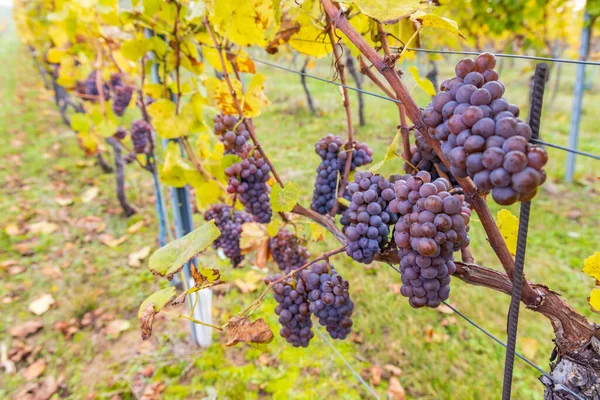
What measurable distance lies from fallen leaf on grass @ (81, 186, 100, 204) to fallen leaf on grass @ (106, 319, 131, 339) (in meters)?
1.86

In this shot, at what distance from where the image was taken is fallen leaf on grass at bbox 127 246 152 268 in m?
2.98

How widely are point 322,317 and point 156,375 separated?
1478mm

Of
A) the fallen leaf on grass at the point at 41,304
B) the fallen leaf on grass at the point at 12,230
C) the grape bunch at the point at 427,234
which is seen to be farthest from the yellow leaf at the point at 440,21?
the fallen leaf on grass at the point at 12,230

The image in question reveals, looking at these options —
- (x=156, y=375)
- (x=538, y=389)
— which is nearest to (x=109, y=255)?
(x=156, y=375)

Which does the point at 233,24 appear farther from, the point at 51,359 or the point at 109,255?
the point at 109,255

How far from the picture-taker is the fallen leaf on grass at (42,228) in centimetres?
346

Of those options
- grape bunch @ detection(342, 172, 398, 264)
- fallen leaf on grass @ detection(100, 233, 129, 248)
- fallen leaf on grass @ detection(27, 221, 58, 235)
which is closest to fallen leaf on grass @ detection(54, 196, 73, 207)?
fallen leaf on grass @ detection(27, 221, 58, 235)

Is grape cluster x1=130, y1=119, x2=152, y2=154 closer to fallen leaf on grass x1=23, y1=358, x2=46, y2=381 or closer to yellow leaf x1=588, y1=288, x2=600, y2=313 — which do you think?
fallen leaf on grass x1=23, y1=358, x2=46, y2=381

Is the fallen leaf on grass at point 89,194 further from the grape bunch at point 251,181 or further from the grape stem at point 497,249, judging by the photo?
the grape stem at point 497,249

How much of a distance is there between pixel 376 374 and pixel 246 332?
4.77 ft

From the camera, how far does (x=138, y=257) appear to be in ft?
9.95

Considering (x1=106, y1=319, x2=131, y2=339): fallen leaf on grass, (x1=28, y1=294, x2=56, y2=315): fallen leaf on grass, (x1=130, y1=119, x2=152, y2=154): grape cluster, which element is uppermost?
(x1=130, y1=119, x2=152, y2=154): grape cluster

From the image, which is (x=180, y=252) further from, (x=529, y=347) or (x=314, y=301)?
(x=529, y=347)

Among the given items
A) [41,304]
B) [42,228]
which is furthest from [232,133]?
[42,228]
